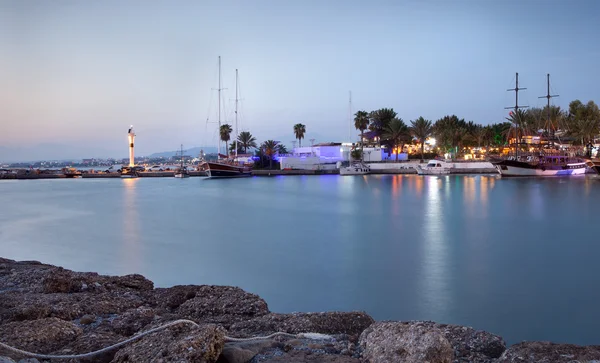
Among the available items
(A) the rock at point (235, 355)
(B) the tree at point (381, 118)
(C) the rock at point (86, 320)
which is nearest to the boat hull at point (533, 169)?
(B) the tree at point (381, 118)

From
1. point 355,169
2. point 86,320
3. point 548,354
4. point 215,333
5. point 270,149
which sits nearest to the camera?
point 215,333

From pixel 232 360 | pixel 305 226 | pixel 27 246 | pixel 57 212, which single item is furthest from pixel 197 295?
pixel 57 212

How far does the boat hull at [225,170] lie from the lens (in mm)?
99812

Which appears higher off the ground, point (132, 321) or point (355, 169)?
point (355, 169)

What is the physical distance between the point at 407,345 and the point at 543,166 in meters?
92.1

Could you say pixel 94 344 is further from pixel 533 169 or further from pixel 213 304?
pixel 533 169

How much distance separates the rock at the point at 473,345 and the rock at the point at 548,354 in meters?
0.35

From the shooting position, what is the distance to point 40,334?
20.3 feet

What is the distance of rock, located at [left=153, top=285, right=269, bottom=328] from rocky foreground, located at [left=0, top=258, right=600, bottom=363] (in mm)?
20

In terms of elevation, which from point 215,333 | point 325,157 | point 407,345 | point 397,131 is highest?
point 397,131

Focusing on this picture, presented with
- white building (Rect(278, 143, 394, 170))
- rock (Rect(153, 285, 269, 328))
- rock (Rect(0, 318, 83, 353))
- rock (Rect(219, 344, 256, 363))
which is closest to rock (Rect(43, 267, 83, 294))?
rock (Rect(153, 285, 269, 328))

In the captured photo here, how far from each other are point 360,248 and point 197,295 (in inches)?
639

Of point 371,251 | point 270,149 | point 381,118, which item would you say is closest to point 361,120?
point 381,118

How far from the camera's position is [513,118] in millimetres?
101125
